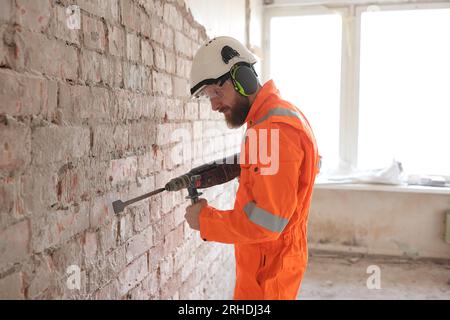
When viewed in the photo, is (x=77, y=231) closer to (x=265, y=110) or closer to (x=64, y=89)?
(x=64, y=89)

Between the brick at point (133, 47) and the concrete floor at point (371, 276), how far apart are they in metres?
2.55

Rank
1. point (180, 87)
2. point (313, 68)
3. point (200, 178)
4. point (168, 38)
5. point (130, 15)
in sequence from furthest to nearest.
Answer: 1. point (313, 68)
2. point (180, 87)
3. point (168, 38)
4. point (200, 178)
5. point (130, 15)

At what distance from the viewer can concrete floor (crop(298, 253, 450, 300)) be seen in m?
3.36

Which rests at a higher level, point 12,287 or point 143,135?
point 143,135

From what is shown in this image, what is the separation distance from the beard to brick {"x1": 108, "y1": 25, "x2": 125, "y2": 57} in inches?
19.6

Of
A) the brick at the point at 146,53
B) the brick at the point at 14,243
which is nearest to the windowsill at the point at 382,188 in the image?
the brick at the point at 146,53

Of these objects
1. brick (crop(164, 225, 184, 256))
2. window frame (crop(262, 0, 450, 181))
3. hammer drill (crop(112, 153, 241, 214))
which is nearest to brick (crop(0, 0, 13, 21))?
hammer drill (crop(112, 153, 241, 214))

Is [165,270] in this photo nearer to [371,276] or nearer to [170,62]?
[170,62]

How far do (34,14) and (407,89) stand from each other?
399cm

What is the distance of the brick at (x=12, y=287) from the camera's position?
0.90 m

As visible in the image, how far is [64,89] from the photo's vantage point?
1093mm

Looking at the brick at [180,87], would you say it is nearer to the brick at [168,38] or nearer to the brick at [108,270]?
the brick at [168,38]

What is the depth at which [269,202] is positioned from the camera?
135 centimetres

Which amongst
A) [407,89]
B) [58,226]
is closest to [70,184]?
[58,226]
